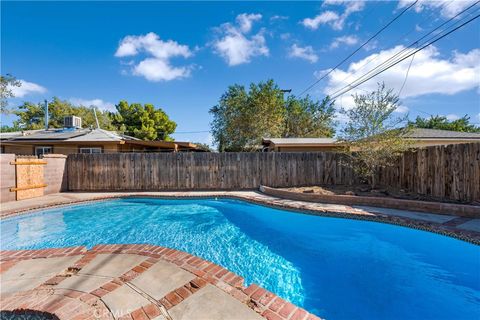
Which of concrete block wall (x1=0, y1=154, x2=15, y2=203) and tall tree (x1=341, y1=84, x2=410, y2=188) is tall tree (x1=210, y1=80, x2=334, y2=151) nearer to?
tall tree (x1=341, y1=84, x2=410, y2=188)

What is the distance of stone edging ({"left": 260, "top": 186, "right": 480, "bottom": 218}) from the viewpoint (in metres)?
5.83

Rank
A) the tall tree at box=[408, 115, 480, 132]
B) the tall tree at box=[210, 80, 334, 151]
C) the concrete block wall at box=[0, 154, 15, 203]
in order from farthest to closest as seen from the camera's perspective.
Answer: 1. the tall tree at box=[408, 115, 480, 132]
2. the tall tree at box=[210, 80, 334, 151]
3. the concrete block wall at box=[0, 154, 15, 203]

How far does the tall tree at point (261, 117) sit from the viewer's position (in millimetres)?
19812

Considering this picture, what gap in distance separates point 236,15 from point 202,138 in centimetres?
2569

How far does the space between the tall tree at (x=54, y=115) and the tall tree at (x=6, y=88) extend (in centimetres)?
1440

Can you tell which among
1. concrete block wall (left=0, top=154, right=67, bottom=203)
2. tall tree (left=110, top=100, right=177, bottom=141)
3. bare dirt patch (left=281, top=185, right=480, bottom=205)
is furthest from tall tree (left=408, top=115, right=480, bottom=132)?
concrete block wall (left=0, top=154, right=67, bottom=203)

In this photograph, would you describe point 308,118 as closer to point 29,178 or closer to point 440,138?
point 440,138

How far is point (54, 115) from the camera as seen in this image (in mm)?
26516

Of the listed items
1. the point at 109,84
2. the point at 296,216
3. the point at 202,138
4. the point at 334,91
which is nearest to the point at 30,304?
the point at 296,216

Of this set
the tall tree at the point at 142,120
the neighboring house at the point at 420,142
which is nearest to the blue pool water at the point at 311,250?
the neighboring house at the point at 420,142

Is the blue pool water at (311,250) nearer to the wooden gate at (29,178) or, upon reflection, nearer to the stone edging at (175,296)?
the stone edging at (175,296)

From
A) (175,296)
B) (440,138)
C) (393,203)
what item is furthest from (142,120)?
(175,296)

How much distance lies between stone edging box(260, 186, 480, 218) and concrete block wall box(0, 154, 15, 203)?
9675 millimetres

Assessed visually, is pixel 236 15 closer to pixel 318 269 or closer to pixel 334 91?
pixel 334 91
